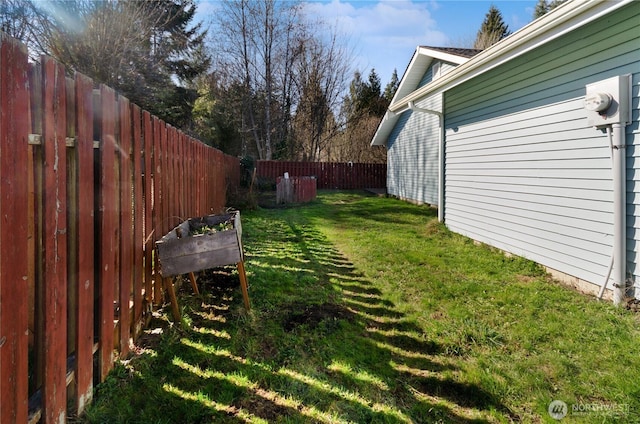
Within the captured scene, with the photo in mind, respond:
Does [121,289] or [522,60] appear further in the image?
[522,60]

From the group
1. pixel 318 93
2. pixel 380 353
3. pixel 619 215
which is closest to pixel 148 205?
pixel 380 353

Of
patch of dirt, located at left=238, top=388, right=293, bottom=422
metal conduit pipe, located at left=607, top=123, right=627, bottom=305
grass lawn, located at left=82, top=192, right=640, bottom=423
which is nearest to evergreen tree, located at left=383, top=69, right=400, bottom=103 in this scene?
metal conduit pipe, located at left=607, top=123, right=627, bottom=305

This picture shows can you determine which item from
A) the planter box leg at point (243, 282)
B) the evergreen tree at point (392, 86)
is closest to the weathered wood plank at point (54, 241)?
the planter box leg at point (243, 282)

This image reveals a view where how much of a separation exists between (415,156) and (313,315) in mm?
9924

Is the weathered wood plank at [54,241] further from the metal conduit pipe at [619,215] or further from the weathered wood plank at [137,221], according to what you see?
the metal conduit pipe at [619,215]

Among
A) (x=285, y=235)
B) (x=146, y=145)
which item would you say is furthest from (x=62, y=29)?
(x=146, y=145)

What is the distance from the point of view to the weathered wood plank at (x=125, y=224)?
7.48ft

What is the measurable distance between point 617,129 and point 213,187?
261 inches

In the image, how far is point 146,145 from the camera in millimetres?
2773

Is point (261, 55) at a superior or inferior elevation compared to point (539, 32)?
superior

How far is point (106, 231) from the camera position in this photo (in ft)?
6.70

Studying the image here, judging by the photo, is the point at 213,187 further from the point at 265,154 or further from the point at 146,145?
the point at 265,154

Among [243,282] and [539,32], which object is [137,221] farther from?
[539,32]

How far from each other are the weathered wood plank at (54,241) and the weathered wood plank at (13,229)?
128 mm
